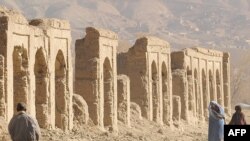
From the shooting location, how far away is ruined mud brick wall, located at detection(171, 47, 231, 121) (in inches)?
1727

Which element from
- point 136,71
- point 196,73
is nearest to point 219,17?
point 196,73

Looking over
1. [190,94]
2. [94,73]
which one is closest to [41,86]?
[94,73]

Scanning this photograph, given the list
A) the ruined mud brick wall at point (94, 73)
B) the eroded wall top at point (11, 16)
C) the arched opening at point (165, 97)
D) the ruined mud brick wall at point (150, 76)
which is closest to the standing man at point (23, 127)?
the eroded wall top at point (11, 16)

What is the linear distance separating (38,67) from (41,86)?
602 mm

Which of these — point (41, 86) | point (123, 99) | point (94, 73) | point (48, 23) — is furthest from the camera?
point (123, 99)

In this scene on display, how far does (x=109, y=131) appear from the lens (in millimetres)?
32062

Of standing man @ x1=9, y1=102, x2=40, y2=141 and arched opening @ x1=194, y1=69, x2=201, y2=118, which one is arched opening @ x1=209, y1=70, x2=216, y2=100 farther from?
standing man @ x1=9, y1=102, x2=40, y2=141

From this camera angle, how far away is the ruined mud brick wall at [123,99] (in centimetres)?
3462

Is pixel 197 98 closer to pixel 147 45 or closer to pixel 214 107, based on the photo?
pixel 147 45

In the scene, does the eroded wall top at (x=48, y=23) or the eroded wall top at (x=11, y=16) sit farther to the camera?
the eroded wall top at (x=48, y=23)

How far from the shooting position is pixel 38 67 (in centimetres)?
2745

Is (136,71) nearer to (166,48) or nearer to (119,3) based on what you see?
(166,48)

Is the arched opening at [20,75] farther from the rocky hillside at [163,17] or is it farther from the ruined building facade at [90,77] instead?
the rocky hillside at [163,17]

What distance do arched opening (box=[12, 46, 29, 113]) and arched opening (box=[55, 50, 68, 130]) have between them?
143 inches
